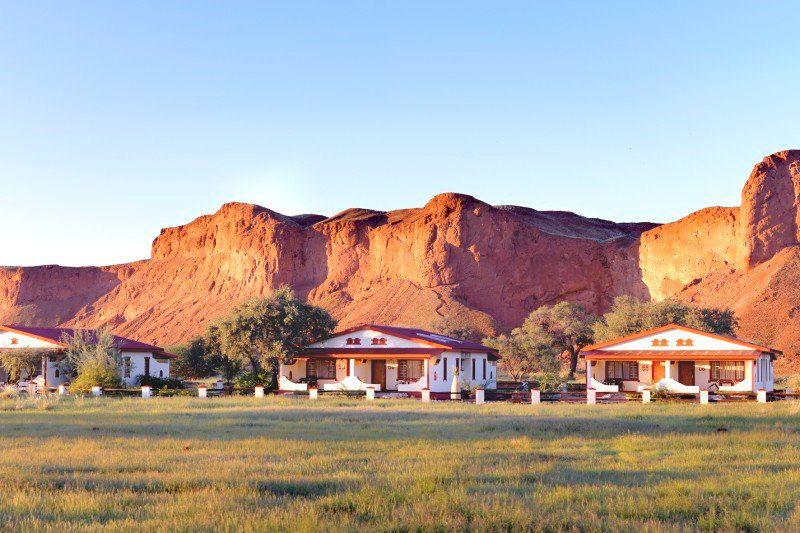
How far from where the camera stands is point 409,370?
4856 centimetres

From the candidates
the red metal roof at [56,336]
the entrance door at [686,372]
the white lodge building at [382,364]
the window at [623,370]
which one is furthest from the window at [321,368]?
the entrance door at [686,372]

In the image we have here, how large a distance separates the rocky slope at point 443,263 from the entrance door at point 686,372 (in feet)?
122

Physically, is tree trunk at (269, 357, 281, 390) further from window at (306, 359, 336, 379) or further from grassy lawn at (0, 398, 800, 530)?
grassy lawn at (0, 398, 800, 530)

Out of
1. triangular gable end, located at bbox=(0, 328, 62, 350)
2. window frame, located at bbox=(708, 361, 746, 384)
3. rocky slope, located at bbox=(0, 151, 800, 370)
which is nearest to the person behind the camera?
window frame, located at bbox=(708, 361, 746, 384)

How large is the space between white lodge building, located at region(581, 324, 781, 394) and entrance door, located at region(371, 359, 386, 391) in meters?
11.2

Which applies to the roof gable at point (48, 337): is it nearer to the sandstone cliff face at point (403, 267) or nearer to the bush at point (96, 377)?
the bush at point (96, 377)

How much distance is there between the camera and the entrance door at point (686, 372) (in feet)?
155

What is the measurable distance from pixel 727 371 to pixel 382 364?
1867 centimetres

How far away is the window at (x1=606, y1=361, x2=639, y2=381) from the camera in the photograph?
1944 inches

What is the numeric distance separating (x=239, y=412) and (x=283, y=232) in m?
87.3

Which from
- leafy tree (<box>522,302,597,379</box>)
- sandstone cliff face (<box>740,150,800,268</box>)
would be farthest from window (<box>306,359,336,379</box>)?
sandstone cliff face (<box>740,150,800,268</box>)

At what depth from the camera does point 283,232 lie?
380ft

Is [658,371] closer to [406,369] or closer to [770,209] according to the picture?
[406,369]

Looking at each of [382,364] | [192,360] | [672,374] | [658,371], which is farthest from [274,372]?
[672,374]
